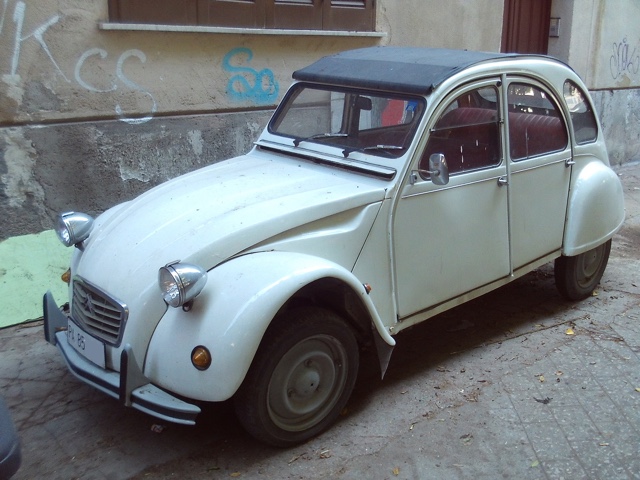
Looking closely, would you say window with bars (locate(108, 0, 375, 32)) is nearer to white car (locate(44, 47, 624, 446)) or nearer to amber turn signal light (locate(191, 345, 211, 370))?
white car (locate(44, 47, 624, 446))

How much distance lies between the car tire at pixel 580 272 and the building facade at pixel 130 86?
130 inches

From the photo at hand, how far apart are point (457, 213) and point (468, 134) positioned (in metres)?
0.48

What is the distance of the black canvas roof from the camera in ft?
12.7

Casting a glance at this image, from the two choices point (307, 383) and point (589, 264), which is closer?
point (307, 383)

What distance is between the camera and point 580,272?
513 centimetres

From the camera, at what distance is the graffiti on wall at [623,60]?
10.6m

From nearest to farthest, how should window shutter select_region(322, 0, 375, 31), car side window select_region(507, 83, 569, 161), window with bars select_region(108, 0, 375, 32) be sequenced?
car side window select_region(507, 83, 569, 161)
window with bars select_region(108, 0, 375, 32)
window shutter select_region(322, 0, 375, 31)

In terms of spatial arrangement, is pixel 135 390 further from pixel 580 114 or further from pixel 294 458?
pixel 580 114

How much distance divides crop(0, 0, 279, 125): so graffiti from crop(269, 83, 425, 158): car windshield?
1.94 m

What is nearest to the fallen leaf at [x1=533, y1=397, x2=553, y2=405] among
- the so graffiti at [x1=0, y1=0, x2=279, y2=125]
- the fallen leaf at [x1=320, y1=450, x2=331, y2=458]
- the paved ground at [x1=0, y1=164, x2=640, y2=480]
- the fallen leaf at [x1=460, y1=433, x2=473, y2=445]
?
the paved ground at [x1=0, y1=164, x2=640, y2=480]

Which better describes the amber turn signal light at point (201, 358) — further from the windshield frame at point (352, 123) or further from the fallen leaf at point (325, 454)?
the windshield frame at point (352, 123)

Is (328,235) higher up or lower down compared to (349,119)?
lower down

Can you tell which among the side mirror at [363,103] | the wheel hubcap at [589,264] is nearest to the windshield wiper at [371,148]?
the side mirror at [363,103]

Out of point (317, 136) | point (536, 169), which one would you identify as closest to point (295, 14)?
point (317, 136)
